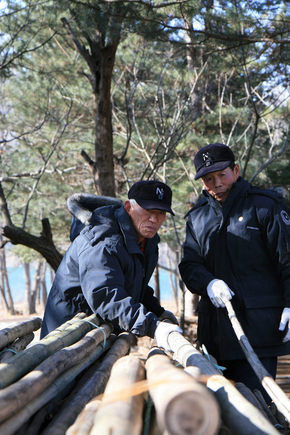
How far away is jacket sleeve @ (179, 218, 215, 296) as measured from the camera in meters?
3.13

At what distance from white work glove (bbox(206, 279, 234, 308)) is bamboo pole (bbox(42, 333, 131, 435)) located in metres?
0.73

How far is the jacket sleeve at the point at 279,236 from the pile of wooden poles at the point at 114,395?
99cm

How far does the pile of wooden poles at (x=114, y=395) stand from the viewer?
1.20 metres

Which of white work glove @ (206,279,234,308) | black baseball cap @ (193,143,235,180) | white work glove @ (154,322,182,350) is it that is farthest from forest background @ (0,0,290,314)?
white work glove @ (154,322,182,350)

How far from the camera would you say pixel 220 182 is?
10.3 ft

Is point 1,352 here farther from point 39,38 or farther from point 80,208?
point 39,38

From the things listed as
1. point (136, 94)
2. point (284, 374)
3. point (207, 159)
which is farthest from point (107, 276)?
point (136, 94)

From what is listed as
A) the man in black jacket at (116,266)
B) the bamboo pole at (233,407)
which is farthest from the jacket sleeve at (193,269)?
the bamboo pole at (233,407)

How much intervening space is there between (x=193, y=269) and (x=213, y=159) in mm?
770

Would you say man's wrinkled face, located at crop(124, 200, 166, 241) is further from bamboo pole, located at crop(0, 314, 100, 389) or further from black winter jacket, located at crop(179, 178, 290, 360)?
bamboo pole, located at crop(0, 314, 100, 389)

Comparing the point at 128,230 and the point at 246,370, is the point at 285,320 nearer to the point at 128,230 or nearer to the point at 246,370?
the point at 246,370

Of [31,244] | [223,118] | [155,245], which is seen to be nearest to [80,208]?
[155,245]

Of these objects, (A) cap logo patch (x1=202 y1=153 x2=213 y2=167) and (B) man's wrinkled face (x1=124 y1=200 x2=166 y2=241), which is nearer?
(B) man's wrinkled face (x1=124 y1=200 x2=166 y2=241)

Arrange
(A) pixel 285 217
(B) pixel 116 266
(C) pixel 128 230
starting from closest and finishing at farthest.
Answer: (B) pixel 116 266, (C) pixel 128 230, (A) pixel 285 217
